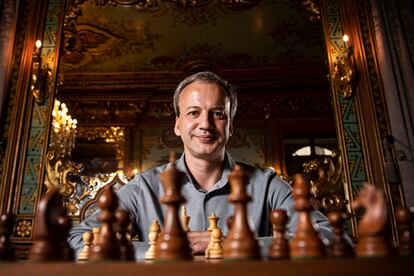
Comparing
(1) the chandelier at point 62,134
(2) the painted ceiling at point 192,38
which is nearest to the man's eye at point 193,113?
(2) the painted ceiling at point 192,38

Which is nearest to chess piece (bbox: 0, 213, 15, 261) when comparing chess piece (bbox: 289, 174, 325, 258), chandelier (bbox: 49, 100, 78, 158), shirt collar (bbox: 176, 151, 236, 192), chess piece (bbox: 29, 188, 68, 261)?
chess piece (bbox: 29, 188, 68, 261)

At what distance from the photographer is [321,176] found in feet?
9.73

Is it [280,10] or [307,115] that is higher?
[280,10]

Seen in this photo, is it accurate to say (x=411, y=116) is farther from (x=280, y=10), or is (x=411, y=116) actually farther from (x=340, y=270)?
(x=280, y=10)

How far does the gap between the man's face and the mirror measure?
145 inches

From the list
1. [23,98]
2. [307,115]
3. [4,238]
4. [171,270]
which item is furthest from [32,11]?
[307,115]

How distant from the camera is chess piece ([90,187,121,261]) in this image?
0.60 metres

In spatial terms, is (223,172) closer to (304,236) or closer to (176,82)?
(304,236)

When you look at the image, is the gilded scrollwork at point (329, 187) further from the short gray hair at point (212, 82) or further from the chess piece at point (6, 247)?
the chess piece at point (6, 247)

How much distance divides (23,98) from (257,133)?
4.04 metres

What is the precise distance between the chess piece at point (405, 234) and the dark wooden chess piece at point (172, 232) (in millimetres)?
358

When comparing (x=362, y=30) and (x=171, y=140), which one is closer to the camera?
(x=362, y=30)

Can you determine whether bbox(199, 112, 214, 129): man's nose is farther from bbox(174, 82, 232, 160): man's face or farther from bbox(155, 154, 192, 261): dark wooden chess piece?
bbox(155, 154, 192, 261): dark wooden chess piece

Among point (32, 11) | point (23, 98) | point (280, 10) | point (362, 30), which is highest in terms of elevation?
point (280, 10)
